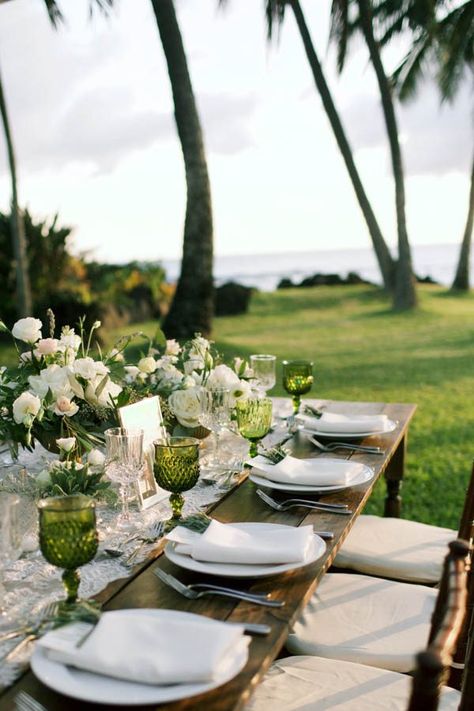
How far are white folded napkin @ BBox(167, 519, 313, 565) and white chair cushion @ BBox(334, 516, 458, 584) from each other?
84 centimetres

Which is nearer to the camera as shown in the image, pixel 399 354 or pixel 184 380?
pixel 184 380

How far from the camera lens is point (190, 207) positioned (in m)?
8.37

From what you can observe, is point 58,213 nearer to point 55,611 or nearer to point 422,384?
point 422,384

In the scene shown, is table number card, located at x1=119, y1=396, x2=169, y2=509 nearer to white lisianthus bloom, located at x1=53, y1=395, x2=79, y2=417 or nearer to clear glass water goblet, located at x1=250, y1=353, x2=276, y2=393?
white lisianthus bloom, located at x1=53, y1=395, x2=79, y2=417

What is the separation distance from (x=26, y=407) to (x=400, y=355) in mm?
8360

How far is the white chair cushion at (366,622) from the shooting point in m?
1.85

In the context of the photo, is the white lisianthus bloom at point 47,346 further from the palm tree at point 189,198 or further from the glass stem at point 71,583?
the palm tree at point 189,198

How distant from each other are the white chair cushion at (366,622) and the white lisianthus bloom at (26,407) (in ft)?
2.86

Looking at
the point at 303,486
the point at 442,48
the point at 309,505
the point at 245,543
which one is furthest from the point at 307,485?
the point at 442,48

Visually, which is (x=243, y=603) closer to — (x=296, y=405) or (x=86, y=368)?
(x=86, y=368)

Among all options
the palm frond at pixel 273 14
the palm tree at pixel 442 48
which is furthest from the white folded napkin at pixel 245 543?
the palm tree at pixel 442 48

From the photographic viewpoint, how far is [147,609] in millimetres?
1318

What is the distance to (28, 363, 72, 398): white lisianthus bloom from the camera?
199cm

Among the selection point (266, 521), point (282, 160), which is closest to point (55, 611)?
point (266, 521)
